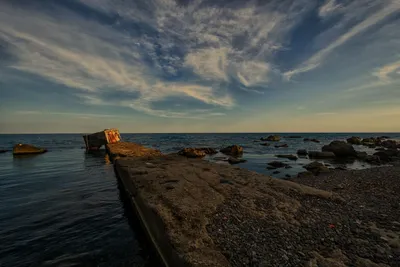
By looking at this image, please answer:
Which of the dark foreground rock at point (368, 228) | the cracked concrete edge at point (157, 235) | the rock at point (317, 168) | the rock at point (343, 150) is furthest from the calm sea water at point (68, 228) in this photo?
the rock at point (343, 150)

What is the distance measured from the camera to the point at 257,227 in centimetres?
625

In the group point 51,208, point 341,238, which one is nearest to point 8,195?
point 51,208

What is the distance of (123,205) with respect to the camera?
1142 centimetres

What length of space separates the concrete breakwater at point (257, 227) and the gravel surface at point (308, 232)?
0.9 inches

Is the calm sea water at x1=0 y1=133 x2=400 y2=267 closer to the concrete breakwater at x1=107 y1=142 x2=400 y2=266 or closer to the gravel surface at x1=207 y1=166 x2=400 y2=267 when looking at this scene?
the concrete breakwater at x1=107 y1=142 x2=400 y2=266

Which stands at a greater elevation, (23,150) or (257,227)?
(23,150)

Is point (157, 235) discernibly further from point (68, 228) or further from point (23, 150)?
point (23, 150)

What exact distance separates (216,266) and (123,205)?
838 cm

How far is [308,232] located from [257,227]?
1473 millimetres

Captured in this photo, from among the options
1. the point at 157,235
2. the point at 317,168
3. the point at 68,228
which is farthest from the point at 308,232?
the point at 317,168

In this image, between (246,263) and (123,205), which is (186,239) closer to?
(246,263)

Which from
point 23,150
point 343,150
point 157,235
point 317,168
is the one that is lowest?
point 317,168

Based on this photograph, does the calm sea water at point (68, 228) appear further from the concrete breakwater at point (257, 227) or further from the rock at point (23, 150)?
the rock at point (23, 150)

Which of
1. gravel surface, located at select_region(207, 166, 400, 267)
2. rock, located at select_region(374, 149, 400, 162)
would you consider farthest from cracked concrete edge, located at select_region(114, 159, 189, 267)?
rock, located at select_region(374, 149, 400, 162)
